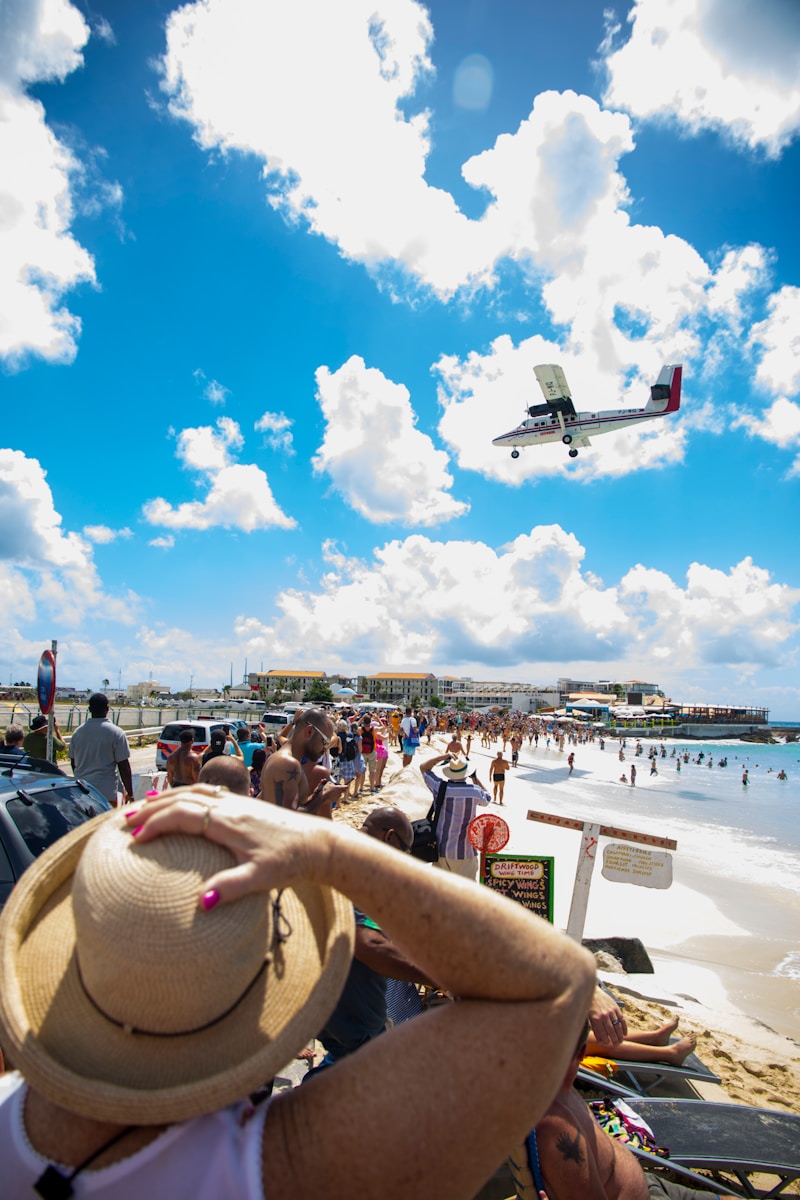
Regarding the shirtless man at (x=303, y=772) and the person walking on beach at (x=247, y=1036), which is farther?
the shirtless man at (x=303, y=772)

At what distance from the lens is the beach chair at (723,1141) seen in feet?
9.71

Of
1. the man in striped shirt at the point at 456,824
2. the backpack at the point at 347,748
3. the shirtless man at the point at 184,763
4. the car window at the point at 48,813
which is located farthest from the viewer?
the backpack at the point at 347,748

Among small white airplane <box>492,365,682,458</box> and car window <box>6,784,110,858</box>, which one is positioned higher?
small white airplane <box>492,365,682,458</box>

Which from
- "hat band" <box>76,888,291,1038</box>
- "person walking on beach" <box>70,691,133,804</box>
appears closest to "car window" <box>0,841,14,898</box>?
"person walking on beach" <box>70,691,133,804</box>

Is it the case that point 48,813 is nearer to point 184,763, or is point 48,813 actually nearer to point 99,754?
point 99,754

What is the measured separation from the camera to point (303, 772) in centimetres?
484

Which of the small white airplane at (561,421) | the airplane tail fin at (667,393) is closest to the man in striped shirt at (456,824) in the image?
the small white airplane at (561,421)

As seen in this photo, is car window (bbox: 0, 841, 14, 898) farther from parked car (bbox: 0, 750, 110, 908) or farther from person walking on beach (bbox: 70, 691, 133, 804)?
person walking on beach (bbox: 70, 691, 133, 804)

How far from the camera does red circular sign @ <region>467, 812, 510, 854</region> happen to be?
18.5 feet

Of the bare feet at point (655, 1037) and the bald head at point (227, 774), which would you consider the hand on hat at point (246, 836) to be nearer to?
the bald head at point (227, 774)

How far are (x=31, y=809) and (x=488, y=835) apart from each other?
3.62 m

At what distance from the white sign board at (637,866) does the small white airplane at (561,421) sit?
23.6 metres

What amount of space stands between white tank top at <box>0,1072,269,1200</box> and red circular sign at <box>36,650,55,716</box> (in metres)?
6.86

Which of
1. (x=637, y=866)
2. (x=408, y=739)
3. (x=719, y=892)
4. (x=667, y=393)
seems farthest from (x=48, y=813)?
(x=667, y=393)
